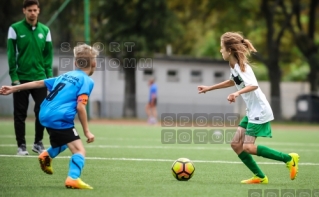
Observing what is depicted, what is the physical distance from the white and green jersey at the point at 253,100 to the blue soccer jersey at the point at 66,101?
2037 mm

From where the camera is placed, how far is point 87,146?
522 inches

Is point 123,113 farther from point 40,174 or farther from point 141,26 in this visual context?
point 40,174

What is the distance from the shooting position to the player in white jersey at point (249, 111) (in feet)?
25.6

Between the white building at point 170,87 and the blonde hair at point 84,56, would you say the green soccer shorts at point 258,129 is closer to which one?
the blonde hair at point 84,56

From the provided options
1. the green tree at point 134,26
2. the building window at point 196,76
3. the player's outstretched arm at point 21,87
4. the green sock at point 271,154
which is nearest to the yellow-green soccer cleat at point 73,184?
the player's outstretched arm at point 21,87

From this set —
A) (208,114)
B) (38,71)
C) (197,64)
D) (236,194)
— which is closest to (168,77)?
(197,64)

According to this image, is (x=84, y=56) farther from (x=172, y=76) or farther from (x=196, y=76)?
(x=196, y=76)

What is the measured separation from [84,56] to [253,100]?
7.74 feet

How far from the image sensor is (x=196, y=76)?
42250mm

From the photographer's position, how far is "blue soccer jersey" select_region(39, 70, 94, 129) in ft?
22.3

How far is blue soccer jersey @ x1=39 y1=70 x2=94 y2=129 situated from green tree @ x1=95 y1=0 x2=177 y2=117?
2639cm

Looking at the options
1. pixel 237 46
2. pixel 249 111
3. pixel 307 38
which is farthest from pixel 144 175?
pixel 307 38

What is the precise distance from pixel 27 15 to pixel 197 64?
105 feet

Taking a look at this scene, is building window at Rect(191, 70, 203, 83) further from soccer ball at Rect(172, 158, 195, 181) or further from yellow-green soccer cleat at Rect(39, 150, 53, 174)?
yellow-green soccer cleat at Rect(39, 150, 53, 174)
